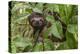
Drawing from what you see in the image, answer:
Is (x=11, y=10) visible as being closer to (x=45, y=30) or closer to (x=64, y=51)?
(x=45, y=30)

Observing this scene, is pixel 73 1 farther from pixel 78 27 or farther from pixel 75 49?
pixel 75 49

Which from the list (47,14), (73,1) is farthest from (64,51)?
(73,1)

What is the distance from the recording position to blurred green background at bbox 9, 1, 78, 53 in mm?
1351

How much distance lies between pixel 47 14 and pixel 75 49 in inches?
17.0

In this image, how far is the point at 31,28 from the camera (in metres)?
1.39

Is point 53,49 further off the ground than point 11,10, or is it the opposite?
point 11,10

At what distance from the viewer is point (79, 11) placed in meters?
1.54

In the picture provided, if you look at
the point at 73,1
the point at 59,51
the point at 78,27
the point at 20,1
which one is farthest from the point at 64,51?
the point at 20,1

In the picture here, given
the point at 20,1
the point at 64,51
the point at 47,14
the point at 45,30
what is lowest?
the point at 64,51

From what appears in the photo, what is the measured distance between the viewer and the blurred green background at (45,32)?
1.35 metres

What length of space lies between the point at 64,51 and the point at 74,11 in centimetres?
39

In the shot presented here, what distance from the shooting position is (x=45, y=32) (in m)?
1.43

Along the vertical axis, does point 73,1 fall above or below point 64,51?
above

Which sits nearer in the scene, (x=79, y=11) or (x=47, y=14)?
(x=47, y=14)
